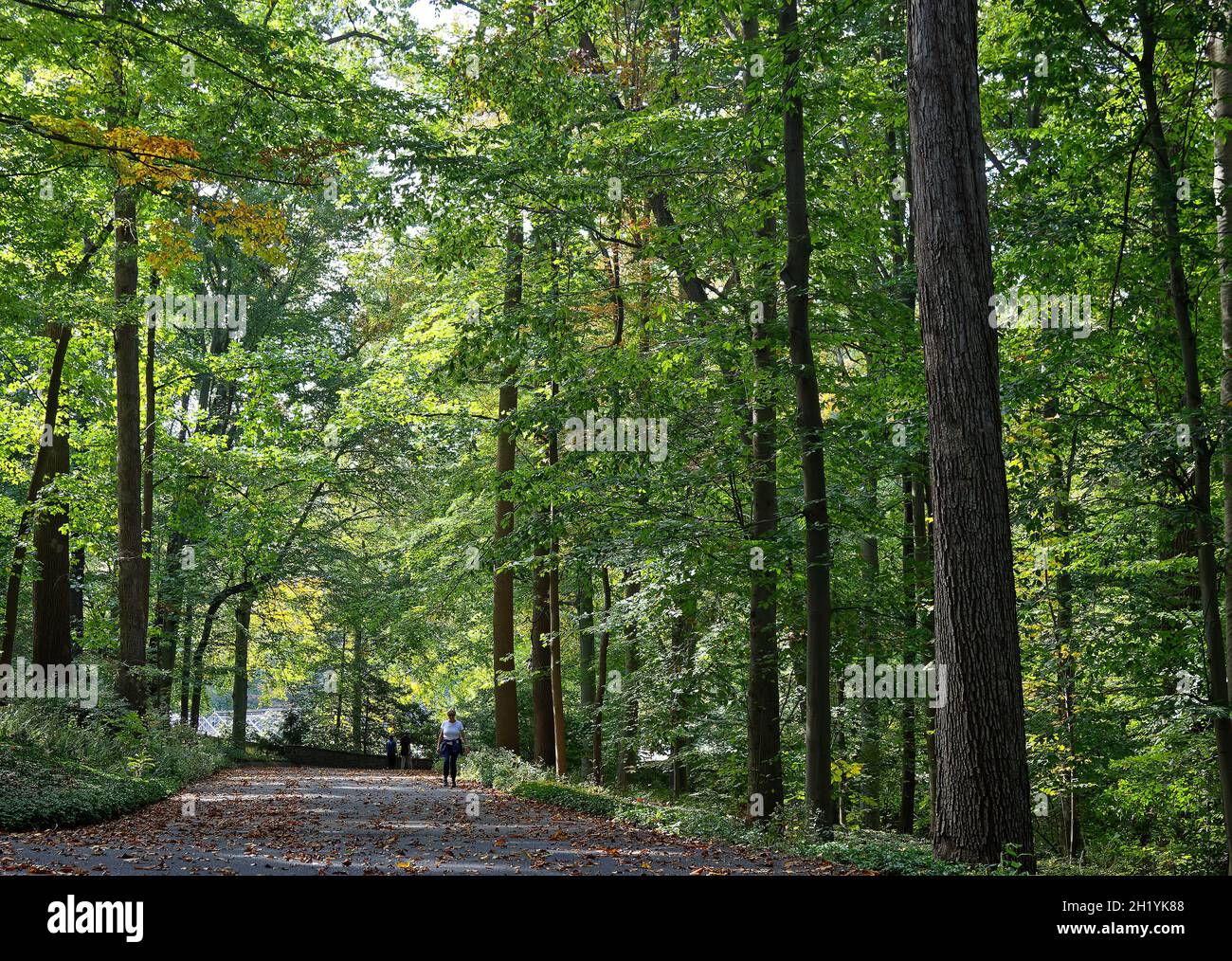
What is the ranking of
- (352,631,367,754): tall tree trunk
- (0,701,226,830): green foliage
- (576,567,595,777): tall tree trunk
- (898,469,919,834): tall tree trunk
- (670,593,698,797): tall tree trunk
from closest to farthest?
(0,701,226,830): green foliage
(898,469,919,834): tall tree trunk
(670,593,698,797): tall tree trunk
(576,567,595,777): tall tree trunk
(352,631,367,754): tall tree trunk

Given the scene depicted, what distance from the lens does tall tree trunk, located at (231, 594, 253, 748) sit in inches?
1320

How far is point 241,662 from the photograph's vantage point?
3528 centimetres

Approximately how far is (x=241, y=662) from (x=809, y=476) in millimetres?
27702

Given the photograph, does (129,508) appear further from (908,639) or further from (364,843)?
(908,639)

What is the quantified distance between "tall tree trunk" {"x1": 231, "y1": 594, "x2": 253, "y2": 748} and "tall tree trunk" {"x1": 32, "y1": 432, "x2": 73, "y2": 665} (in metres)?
11.7

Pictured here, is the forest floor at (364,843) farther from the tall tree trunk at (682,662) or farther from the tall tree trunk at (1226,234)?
the tall tree trunk at (1226,234)

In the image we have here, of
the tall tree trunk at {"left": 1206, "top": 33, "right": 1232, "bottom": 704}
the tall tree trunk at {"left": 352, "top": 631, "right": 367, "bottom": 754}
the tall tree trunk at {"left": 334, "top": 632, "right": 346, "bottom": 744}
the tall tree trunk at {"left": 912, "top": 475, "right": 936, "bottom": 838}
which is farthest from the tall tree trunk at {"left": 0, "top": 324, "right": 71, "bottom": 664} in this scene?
the tall tree trunk at {"left": 1206, "top": 33, "right": 1232, "bottom": 704}

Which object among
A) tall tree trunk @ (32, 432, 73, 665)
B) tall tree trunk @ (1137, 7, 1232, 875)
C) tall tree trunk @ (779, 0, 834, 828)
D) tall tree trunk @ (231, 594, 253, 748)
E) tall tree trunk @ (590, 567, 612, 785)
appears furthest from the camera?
tall tree trunk @ (231, 594, 253, 748)

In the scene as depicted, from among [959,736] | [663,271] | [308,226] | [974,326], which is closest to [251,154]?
[663,271]

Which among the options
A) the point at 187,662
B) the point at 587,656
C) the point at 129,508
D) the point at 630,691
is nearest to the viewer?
the point at 630,691

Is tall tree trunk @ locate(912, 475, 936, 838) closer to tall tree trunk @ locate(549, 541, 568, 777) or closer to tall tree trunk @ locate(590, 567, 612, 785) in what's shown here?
tall tree trunk @ locate(590, 567, 612, 785)

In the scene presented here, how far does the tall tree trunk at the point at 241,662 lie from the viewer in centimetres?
3353

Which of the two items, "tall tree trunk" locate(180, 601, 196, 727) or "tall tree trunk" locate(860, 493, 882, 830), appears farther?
"tall tree trunk" locate(180, 601, 196, 727)

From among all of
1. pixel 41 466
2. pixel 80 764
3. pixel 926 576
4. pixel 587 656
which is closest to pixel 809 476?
pixel 926 576
